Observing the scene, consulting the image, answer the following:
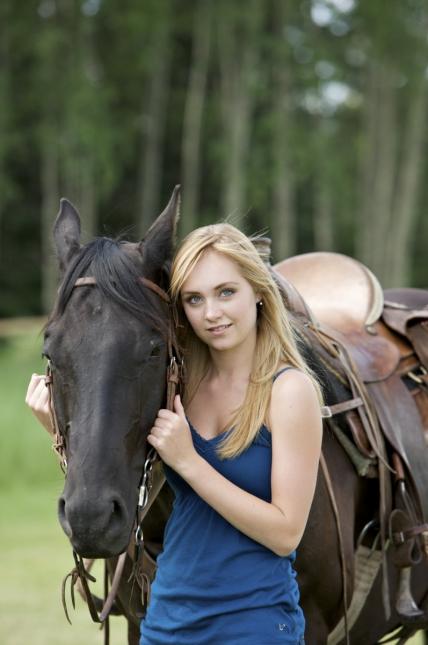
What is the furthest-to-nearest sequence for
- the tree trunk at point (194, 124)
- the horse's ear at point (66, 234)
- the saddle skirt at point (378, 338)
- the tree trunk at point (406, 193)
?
the tree trunk at point (194, 124)
the tree trunk at point (406, 193)
the saddle skirt at point (378, 338)
the horse's ear at point (66, 234)

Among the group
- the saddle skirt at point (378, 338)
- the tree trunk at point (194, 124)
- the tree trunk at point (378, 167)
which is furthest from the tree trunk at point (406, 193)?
the saddle skirt at point (378, 338)

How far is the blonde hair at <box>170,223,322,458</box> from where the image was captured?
2.38 meters

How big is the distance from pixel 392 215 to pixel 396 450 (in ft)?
83.0

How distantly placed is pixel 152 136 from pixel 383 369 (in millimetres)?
23790

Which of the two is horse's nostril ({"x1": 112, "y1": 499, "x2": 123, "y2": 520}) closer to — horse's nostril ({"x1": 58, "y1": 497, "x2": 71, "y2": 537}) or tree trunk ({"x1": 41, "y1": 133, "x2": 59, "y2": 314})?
horse's nostril ({"x1": 58, "y1": 497, "x2": 71, "y2": 537})

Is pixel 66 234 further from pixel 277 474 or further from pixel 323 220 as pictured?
pixel 323 220

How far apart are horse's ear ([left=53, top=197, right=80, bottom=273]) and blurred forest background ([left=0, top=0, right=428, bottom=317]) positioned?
2116 centimetres

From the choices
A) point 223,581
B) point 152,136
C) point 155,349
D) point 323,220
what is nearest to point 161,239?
point 155,349

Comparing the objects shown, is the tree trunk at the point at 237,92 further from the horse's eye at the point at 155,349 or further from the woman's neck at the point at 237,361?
the horse's eye at the point at 155,349

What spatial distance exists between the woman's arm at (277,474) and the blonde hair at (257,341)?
5 cm

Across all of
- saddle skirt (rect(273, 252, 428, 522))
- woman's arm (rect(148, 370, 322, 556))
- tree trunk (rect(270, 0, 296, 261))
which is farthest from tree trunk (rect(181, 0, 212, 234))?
woman's arm (rect(148, 370, 322, 556))

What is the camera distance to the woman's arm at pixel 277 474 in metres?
2.30

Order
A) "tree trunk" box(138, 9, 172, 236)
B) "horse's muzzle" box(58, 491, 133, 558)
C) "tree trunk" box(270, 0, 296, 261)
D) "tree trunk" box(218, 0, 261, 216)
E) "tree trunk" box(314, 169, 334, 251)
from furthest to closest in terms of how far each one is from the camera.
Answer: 1. "tree trunk" box(314, 169, 334, 251)
2. "tree trunk" box(138, 9, 172, 236)
3. "tree trunk" box(270, 0, 296, 261)
4. "tree trunk" box(218, 0, 261, 216)
5. "horse's muzzle" box(58, 491, 133, 558)

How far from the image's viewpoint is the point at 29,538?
370 inches
